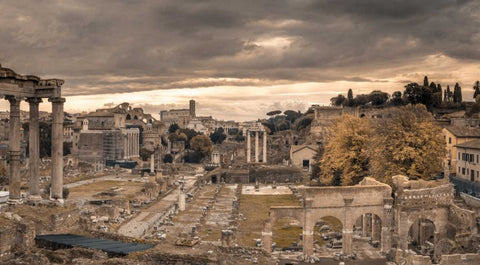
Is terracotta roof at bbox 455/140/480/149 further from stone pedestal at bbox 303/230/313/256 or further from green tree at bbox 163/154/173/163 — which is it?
green tree at bbox 163/154/173/163

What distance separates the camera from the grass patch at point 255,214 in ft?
132

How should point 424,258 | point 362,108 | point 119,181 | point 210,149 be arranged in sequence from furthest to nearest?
point 210,149 → point 362,108 → point 119,181 → point 424,258

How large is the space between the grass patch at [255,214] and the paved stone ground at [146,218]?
8.25 m

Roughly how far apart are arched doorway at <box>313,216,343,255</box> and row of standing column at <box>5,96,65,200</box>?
17638 millimetres

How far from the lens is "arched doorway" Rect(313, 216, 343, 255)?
3575cm

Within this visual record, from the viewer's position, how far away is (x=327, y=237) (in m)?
39.3

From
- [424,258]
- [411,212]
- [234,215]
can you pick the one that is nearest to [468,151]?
[411,212]

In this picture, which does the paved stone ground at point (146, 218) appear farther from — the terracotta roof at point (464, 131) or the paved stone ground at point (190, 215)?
the terracotta roof at point (464, 131)

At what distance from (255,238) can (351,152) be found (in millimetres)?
14490

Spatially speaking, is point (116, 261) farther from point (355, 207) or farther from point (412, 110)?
point (412, 110)

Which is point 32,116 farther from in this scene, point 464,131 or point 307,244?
point 464,131

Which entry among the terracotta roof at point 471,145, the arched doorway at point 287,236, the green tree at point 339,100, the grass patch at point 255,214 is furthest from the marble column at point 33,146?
the green tree at point 339,100

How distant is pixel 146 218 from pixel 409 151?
2534 cm

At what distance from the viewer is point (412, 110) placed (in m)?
47.7
